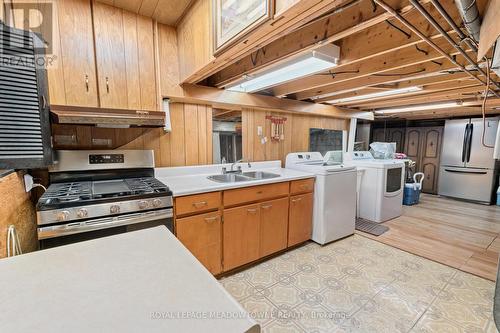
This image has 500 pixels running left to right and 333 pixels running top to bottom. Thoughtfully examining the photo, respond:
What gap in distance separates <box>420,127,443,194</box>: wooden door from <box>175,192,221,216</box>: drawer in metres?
6.07

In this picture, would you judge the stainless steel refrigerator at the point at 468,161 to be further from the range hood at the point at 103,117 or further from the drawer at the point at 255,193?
the range hood at the point at 103,117

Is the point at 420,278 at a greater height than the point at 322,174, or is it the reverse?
the point at 322,174

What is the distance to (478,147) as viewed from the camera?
15.6ft

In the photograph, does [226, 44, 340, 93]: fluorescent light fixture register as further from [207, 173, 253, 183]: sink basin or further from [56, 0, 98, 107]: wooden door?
[56, 0, 98, 107]: wooden door

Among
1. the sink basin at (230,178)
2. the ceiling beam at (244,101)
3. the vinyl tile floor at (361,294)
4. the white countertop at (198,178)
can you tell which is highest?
the ceiling beam at (244,101)

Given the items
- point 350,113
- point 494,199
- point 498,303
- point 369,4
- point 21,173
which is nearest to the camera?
point 498,303

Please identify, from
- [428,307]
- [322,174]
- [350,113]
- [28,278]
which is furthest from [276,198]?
[350,113]

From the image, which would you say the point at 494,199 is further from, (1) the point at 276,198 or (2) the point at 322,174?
(1) the point at 276,198

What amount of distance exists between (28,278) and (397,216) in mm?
4529

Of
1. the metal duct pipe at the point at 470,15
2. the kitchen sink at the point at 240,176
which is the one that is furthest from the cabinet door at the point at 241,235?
the metal duct pipe at the point at 470,15

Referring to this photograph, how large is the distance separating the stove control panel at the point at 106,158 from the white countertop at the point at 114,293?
135 centimetres

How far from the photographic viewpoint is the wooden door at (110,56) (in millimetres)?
1701

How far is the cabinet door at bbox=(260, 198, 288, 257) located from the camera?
92.0 inches

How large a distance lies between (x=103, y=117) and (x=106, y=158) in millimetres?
561
